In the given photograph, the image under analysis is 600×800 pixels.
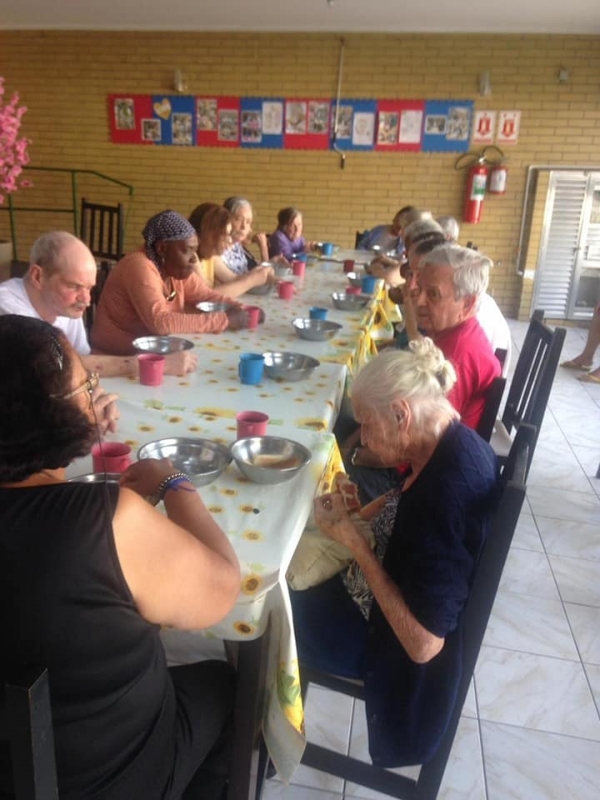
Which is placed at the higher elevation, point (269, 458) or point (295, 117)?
point (295, 117)

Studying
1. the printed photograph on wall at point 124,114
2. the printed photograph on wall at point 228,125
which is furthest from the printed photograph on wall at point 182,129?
the printed photograph on wall at point 124,114

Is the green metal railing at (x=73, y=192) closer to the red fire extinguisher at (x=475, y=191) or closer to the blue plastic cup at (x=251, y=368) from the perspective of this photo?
the red fire extinguisher at (x=475, y=191)

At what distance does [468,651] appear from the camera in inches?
A: 47.4

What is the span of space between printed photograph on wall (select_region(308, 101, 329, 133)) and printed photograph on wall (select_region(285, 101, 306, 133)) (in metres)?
0.07

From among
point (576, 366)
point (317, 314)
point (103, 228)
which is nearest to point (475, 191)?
point (576, 366)

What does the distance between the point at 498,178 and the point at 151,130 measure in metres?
3.99

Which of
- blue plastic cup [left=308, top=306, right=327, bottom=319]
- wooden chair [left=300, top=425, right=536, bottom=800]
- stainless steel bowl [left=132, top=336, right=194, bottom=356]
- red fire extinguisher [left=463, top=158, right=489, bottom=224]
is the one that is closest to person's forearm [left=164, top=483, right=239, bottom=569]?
wooden chair [left=300, top=425, right=536, bottom=800]

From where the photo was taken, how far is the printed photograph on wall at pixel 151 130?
7.10m

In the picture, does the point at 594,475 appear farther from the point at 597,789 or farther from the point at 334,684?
the point at 334,684

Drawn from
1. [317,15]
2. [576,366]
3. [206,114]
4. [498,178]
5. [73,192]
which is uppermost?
[317,15]

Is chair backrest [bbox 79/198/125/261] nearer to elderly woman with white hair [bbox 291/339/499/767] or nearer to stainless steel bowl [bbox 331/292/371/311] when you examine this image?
stainless steel bowl [bbox 331/292/371/311]

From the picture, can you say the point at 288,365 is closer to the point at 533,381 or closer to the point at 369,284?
the point at 533,381

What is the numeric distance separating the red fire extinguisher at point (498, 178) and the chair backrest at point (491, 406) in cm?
536

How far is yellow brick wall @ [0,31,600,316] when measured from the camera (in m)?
6.43
